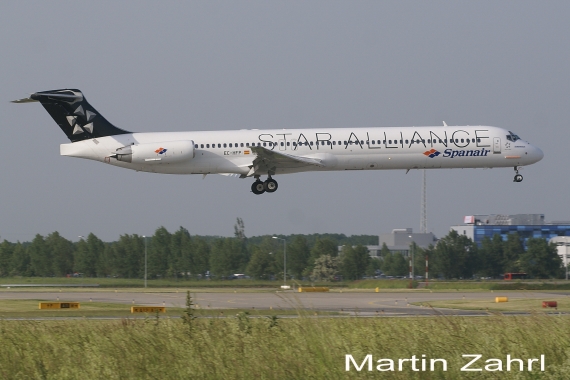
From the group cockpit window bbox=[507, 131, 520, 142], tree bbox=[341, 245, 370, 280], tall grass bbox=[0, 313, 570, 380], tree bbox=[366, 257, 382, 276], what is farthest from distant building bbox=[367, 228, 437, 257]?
tall grass bbox=[0, 313, 570, 380]

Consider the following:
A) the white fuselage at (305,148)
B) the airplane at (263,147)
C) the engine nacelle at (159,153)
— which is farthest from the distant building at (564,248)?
the engine nacelle at (159,153)

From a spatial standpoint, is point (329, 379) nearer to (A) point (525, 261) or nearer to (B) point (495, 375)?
(B) point (495, 375)

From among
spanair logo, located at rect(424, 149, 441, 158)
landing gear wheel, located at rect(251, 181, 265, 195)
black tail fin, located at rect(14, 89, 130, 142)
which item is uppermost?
black tail fin, located at rect(14, 89, 130, 142)

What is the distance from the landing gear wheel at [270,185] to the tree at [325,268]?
34.9 meters

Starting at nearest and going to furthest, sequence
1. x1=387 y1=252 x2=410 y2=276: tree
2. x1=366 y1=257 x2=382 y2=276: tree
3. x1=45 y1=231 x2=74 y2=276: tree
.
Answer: x1=45 y1=231 x2=74 y2=276: tree → x1=366 y1=257 x2=382 y2=276: tree → x1=387 y1=252 x2=410 y2=276: tree

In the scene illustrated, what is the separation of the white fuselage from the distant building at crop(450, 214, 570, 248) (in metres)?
100

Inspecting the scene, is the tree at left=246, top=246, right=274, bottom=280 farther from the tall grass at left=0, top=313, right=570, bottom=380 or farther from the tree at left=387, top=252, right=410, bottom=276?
the tall grass at left=0, top=313, right=570, bottom=380

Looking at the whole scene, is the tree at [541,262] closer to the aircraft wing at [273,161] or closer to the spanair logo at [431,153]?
the spanair logo at [431,153]

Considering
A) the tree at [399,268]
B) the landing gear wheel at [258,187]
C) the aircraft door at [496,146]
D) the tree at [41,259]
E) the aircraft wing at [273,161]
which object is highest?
the aircraft door at [496,146]

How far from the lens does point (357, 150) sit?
4216 centimetres

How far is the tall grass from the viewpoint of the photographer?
1281cm

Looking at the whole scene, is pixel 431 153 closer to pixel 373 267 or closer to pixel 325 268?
pixel 325 268

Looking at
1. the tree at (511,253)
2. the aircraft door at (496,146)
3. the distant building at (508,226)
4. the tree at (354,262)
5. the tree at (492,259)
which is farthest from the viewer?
the distant building at (508,226)

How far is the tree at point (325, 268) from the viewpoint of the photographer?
78.6 meters
